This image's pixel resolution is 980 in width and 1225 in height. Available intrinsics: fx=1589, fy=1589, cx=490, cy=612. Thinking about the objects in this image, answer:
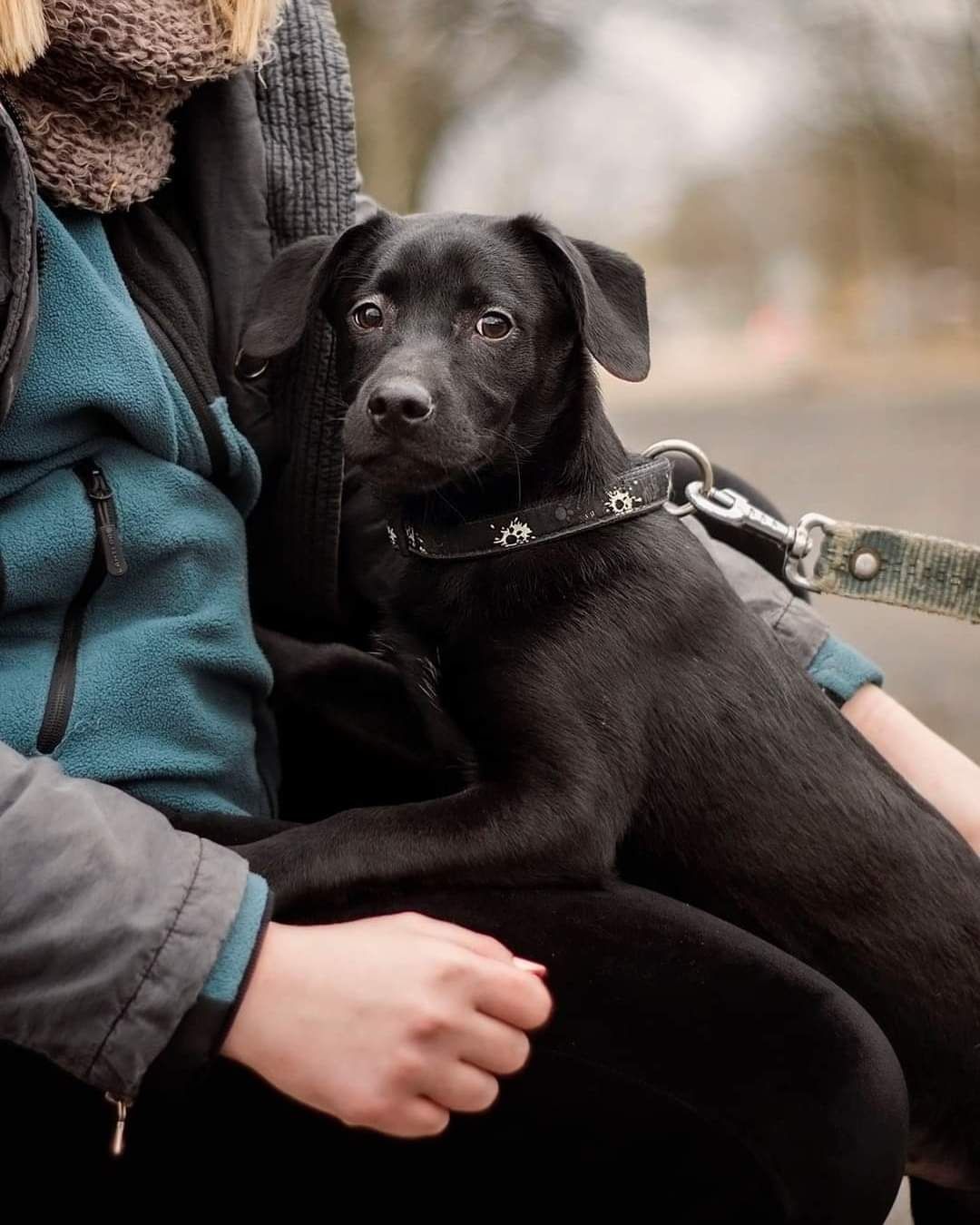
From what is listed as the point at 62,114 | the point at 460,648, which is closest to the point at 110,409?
the point at 62,114

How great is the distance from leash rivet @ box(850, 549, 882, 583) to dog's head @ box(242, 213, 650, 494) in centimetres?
40

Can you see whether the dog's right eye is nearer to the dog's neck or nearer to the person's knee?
the dog's neck

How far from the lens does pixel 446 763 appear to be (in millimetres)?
1782

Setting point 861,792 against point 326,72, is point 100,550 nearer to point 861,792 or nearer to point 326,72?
point 326,72

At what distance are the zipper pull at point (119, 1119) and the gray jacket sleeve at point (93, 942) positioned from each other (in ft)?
0.07

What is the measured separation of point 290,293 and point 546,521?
376 mm

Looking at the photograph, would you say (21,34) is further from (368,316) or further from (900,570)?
(900,570)

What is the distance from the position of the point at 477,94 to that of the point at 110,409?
5.93 metres

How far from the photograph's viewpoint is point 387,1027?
1189 millimetres

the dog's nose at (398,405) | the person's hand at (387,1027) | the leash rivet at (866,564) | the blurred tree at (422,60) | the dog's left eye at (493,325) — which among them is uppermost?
the dog's left eye at (493,325)

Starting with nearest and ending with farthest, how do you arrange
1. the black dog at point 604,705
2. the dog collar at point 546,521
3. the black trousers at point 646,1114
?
the black trousers at point 646,1114 → the black dog at point 604,705 → the dog collar at point 546,521

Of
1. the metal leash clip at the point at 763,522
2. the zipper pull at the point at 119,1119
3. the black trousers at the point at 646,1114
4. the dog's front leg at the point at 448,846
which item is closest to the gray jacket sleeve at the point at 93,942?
the zipper pull at the point at 119,1119

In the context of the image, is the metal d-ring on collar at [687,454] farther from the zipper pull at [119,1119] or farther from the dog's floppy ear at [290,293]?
the zipper pull at [119,1119]

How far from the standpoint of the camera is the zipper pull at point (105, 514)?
1517 mm
